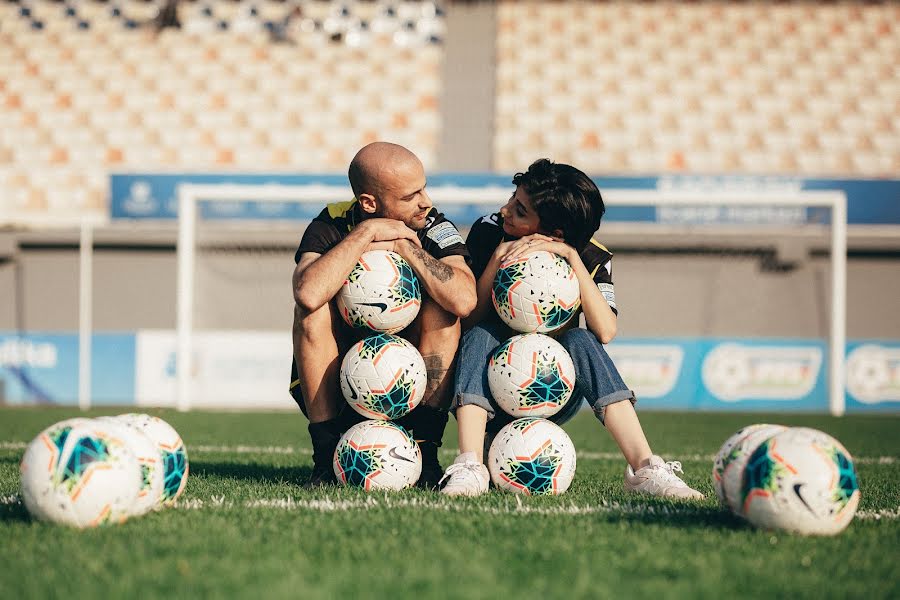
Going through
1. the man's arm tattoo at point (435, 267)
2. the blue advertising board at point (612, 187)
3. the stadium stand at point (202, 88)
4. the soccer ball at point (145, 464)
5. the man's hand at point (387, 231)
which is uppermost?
the stadium stand at point (202, 88)

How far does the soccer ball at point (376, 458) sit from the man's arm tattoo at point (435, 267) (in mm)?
→ 595

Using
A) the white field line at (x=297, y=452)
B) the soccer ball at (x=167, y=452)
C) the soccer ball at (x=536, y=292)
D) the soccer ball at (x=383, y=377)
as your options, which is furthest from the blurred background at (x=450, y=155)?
the soccer ball at (x=167, y=452)

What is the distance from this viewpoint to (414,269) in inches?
143

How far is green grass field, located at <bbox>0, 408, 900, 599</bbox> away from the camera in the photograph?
83.2 inches

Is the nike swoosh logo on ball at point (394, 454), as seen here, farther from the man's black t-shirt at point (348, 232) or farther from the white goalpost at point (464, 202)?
the white goalpost at point (464, 202)

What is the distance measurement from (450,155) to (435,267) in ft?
31.6

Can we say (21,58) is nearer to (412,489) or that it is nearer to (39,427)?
(39,427)

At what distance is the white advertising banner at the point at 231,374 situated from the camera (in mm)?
10211

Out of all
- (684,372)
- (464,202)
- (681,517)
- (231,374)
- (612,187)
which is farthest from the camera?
(612,187)

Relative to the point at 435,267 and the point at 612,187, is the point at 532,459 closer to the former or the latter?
the point at 435,267

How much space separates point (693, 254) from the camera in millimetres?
11289

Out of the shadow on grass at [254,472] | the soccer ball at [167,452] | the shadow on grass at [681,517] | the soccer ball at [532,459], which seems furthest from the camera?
the shadow on grass at [254,472]

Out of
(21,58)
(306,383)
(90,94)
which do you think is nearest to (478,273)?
(306,383)

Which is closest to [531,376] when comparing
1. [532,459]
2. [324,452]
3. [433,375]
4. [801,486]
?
[532,459]
